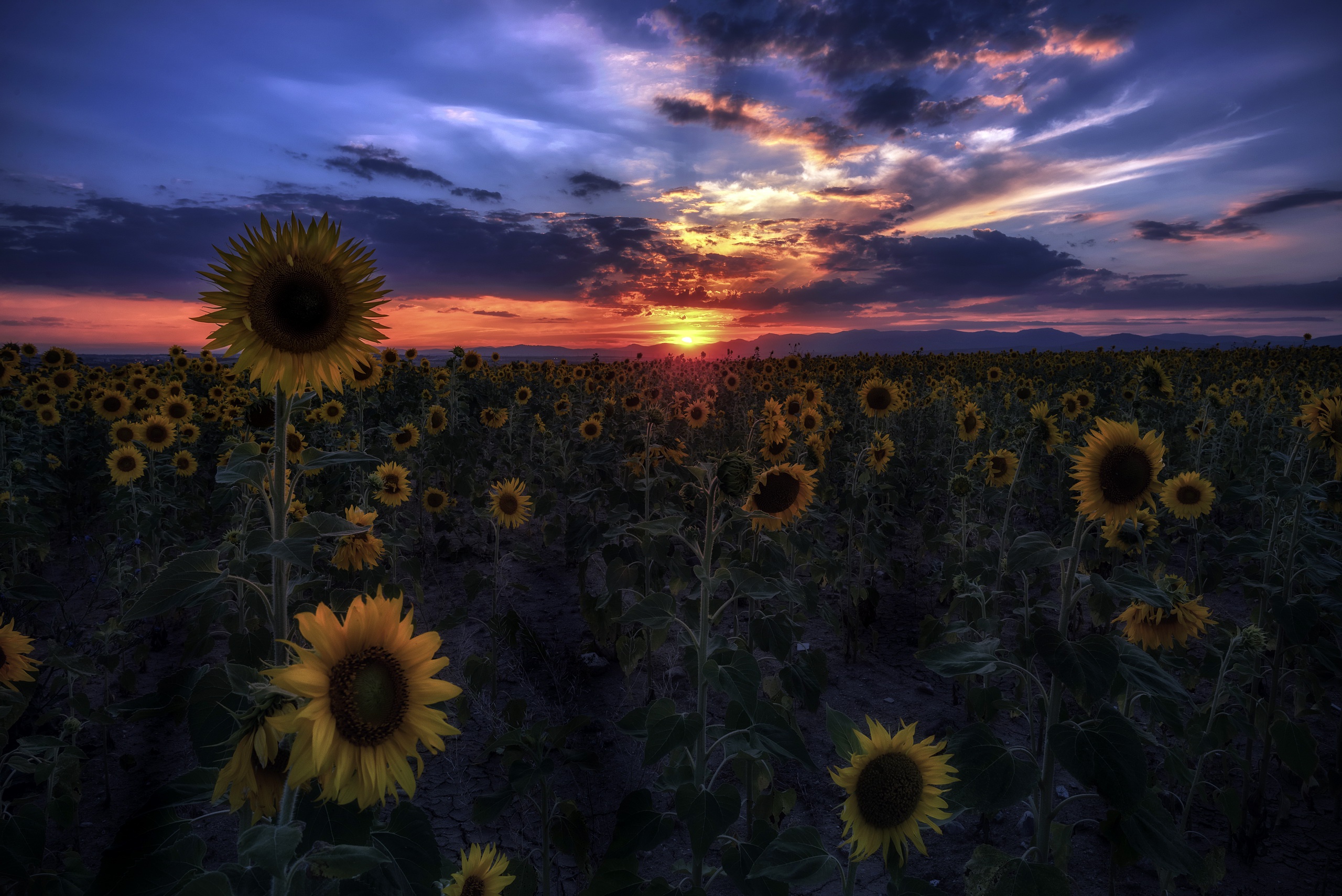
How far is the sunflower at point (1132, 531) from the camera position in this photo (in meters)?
3.01

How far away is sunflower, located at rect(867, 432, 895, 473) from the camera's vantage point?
24.8ft

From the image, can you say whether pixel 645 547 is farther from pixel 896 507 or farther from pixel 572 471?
pixel 896 507

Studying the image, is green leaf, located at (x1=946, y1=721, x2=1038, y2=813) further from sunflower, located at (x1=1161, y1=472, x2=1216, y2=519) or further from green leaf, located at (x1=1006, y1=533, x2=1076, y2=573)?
sunflower, located at (x1=1161, y1=472, x2=1216, y2=519)

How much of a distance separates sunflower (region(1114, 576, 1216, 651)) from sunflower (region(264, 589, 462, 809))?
12.9 feet

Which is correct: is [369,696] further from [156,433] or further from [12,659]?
[156,433]

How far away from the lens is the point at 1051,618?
6246 mm

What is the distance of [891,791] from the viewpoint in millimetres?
2213

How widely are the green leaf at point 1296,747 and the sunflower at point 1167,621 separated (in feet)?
1.93

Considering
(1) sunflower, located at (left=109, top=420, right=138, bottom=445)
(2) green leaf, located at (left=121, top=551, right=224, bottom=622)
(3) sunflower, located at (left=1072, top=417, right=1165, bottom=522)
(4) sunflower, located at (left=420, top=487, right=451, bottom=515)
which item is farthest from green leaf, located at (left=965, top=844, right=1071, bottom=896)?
(1) sunflower, located at (left=109, top=420, right=138, bottom=445)

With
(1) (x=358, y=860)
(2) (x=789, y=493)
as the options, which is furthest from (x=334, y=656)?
(2) (x=789, y=493)

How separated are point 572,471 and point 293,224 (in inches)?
283

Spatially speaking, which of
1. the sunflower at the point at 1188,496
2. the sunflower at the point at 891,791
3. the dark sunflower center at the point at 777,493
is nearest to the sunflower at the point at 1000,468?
the sunflower at the point at 1188,496

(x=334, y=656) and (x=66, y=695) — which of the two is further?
(x=66, y=695)

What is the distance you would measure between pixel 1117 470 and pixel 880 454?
17.2 ft
